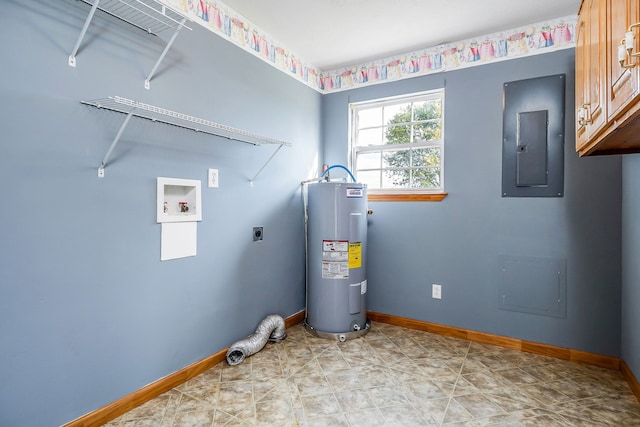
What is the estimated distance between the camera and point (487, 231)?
2740mm

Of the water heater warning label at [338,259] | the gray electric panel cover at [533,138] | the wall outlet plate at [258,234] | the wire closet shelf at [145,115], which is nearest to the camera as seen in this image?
the wire closet shelf at [145,115]

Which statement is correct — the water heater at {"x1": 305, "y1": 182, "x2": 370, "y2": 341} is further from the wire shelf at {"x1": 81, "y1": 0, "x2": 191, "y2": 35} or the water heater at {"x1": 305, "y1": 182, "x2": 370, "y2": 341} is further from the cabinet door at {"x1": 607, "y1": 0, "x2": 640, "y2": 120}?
the cabinet door at {"x1": 607, "y1": 0, "x2": 640, "y2": 120}

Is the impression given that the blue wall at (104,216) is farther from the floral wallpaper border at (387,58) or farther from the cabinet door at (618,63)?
the cabinet door at (618,63)

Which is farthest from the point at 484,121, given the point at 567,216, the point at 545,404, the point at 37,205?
the point at 37,205

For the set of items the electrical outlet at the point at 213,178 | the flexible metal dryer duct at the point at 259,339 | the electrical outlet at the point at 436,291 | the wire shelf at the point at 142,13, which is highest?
the wire shelf at the point at 142,13

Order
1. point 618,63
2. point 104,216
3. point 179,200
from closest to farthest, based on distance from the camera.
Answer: point 618,63, point 104,216, point 179,200

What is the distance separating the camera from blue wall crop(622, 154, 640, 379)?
6.44 ft

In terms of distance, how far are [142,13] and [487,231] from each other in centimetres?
276

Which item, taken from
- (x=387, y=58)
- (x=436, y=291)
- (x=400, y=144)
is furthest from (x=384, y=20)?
(x=436, y=291)

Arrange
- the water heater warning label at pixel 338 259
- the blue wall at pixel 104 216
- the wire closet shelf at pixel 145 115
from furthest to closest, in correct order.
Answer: the water heater warning label at pixel 338 259, the wire closet shelf at pixel 145 115, the blue wall at pixel 104 216

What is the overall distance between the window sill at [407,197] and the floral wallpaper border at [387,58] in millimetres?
1090

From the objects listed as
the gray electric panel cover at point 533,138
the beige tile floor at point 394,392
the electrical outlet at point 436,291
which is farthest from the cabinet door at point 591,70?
the electrical outlet at point 436,291

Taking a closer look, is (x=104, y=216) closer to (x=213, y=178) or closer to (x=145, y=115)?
(x=145, y=115)

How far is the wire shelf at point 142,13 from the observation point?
5.21ft
